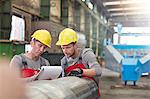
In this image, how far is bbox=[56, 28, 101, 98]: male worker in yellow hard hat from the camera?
2736mm

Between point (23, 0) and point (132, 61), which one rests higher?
point (23, 0)

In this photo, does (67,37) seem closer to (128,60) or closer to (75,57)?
(75,57)

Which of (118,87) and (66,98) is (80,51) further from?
(118,87)

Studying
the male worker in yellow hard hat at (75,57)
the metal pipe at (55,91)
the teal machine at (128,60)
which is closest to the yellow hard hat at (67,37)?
the male worker in yellow hard hat at (75,57)

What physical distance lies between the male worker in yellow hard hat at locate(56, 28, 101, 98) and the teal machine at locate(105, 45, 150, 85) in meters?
5.90

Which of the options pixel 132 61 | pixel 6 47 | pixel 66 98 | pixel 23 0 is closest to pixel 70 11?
pixel 23 0

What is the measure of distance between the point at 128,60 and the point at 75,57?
246 inches

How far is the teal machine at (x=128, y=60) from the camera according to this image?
8578 millimetres

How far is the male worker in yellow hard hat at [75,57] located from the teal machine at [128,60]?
5901mm

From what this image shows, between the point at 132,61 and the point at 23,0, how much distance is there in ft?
12.3

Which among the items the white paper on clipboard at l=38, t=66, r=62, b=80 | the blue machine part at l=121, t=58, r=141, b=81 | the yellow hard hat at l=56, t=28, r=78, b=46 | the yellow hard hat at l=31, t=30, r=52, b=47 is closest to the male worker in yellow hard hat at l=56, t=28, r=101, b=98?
the yellow hard hat at l=56, t=28, r=78, b=46

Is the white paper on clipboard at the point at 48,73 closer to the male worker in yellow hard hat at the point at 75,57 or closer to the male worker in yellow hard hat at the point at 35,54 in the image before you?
the male worker in yellow hard hat at the point at 35,54

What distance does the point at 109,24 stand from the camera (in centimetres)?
2673

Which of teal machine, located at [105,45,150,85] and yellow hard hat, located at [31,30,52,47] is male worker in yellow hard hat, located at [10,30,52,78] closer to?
yellow hard hat, located at [31,30,52,47]
